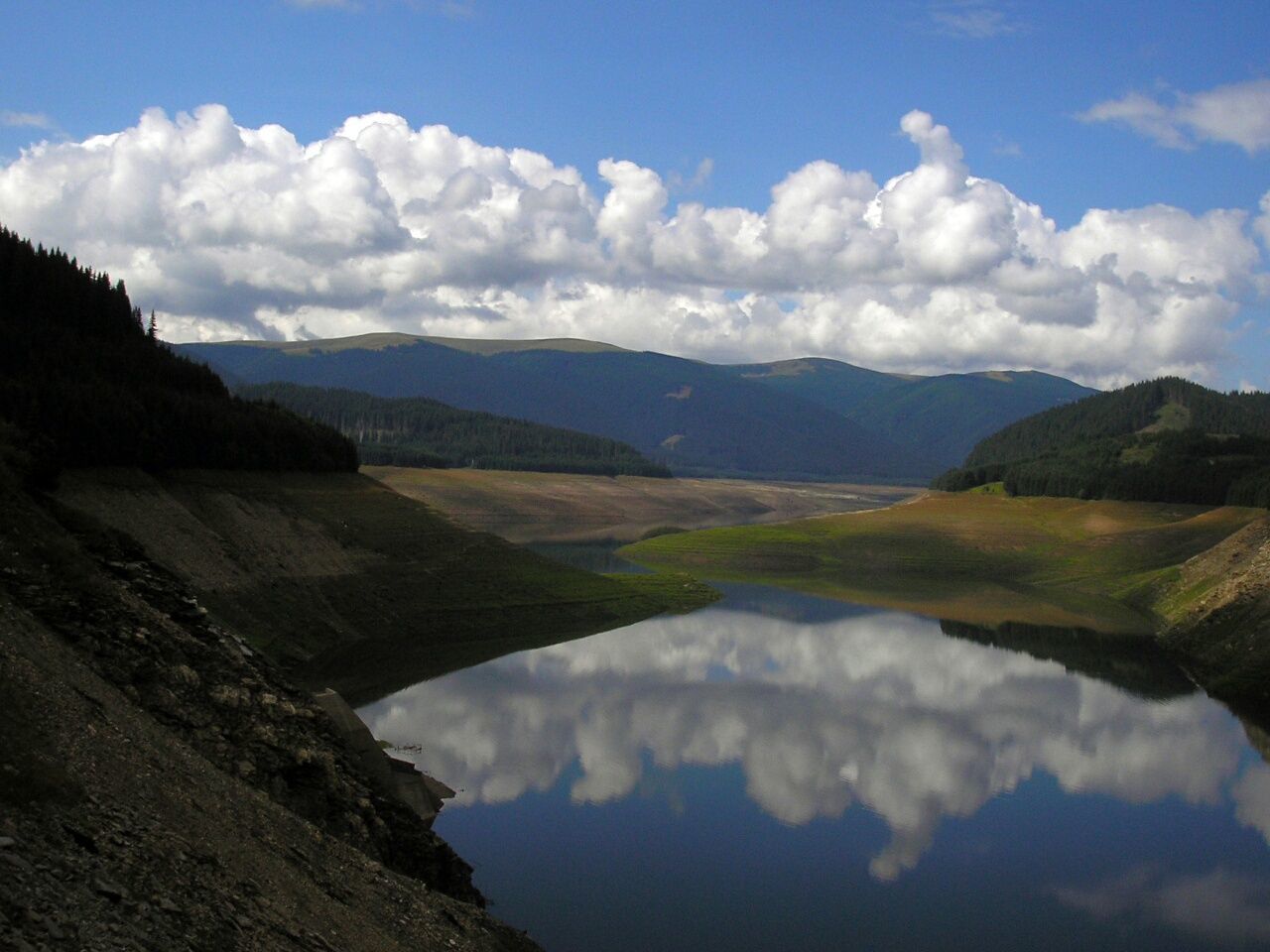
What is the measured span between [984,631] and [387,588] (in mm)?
38929

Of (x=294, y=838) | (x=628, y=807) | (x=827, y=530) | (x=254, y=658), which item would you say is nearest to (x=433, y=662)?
(x=628, y=807)

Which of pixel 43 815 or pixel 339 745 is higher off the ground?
pixel 43 815

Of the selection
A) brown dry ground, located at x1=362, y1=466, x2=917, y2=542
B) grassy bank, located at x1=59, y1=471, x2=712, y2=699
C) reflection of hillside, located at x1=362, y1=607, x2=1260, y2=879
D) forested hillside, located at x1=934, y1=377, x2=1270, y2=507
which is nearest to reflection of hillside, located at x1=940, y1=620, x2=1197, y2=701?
reflection of hillside, located at x1=362, y1=607, x2=1260, y2=879

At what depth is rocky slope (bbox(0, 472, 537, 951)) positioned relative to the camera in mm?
13016

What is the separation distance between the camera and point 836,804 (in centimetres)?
3381

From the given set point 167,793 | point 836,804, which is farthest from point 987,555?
point 167,793

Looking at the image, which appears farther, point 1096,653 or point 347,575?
point 1096,653

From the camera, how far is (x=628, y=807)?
107 feet

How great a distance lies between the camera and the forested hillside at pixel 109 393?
5303 centimetres

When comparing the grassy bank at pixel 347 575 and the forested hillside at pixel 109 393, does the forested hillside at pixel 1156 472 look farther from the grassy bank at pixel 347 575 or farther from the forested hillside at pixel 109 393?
the forested hillside at pixel 109 393

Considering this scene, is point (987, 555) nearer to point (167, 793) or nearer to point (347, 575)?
point (347, 575)

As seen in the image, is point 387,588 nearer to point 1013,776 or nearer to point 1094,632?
point 1013,776

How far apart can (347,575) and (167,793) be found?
1756 inches

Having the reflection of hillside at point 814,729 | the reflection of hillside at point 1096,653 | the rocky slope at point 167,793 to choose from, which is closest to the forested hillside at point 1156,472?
the reflection of hillside at point 1096,653
